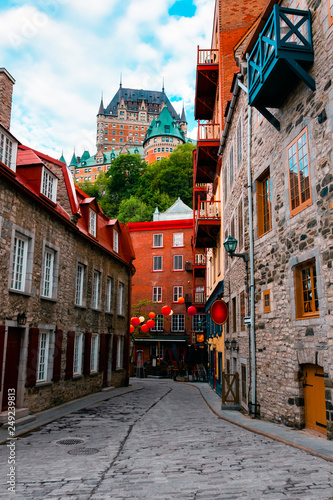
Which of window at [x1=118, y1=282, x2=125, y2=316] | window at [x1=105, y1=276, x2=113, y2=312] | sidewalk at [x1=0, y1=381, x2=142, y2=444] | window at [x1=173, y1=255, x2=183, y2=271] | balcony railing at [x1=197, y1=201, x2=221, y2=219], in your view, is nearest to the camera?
sidewalk at [x1=0, y1=381, x2=142, y2=444]

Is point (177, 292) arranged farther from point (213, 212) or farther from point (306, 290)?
point (306, 290)

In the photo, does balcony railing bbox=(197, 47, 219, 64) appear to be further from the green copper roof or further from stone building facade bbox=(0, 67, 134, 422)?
the green copper roof

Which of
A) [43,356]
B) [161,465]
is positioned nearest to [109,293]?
[43,356]

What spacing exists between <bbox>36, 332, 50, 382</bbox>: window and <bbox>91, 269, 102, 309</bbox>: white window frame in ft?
15.7

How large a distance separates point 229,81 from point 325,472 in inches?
637

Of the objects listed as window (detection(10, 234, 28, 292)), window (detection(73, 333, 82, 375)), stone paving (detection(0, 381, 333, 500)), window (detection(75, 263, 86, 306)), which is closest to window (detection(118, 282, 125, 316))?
window (detection(75, 263, 86, 306))

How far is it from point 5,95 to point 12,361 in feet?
26.3

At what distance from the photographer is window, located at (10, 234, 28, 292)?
11.4 m

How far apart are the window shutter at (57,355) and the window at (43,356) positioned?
0.31 metres

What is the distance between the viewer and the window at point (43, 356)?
12.9 m

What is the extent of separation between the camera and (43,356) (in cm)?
1323

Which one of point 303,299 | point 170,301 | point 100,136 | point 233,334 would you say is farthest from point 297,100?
point 100,136

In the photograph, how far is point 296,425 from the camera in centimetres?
859

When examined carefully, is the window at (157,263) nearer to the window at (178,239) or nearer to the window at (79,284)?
the window at (178,239)
